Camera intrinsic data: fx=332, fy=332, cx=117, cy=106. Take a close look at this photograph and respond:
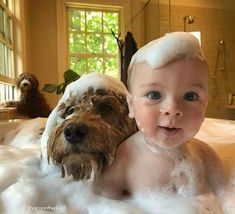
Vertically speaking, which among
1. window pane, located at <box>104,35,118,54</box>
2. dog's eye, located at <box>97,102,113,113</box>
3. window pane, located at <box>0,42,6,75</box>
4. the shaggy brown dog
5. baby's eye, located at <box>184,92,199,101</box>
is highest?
window pane, located at <box>104,35,118,54</box>

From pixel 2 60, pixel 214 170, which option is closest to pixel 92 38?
pixel 2 60

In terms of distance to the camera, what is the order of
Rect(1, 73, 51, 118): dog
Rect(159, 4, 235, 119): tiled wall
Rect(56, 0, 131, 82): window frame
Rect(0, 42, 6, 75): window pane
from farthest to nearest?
Rect(56, 0, 131, 82): window frame, Rect(159, 4, 235, 119): tiled wall, Rect(0, 42, 6, 75): window pane, Rect(1, 73, 51, 118): dog

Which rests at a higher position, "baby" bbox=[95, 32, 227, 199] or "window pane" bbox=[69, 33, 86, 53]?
"window pane" bbox=[69, 33, 86, 53]

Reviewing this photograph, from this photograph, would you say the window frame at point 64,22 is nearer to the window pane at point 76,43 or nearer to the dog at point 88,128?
the window pane at point 76,43

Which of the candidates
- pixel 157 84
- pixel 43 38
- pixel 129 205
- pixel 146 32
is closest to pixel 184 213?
pixel 129 205

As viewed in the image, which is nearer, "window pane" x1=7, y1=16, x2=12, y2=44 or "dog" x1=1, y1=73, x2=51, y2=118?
"dog" x1=1, y1=73, x2=51, y2=118

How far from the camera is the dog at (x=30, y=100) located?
2.09 m

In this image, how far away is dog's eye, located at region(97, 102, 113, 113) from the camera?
583mm

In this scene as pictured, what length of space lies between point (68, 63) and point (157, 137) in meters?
3.33

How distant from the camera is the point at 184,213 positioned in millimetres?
509

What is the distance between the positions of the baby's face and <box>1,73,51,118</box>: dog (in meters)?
1.61

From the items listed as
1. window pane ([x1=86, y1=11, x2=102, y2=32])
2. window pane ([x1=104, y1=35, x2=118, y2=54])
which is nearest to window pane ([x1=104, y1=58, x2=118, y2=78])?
window pane ([x1=104, y1=35, x2=118, y2=54])

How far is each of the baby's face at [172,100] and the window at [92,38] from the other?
10.8 ft

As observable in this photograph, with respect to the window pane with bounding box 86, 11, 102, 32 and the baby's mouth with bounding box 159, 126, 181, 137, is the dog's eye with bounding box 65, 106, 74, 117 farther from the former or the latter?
the window pane with bounding box 86, 11, 102, 32
